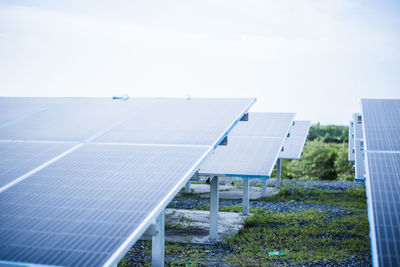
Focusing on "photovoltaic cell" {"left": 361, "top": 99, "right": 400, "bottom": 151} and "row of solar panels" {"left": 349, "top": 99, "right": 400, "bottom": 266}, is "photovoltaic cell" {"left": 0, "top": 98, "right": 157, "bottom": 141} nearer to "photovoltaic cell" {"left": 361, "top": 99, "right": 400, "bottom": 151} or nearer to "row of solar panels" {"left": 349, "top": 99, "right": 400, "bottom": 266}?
"row of solar panels" {"left": 349, "top": 99, "right": 400, "bottom": 266}

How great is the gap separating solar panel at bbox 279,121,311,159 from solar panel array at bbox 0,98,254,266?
16353 millimetres

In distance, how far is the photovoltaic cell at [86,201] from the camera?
425 cm

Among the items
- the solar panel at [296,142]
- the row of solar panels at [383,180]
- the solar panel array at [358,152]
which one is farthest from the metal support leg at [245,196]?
the row of solar panels at [383,180]

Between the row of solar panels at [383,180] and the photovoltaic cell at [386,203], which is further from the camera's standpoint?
the row of solar panels at [383,180]

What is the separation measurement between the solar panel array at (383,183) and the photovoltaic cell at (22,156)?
5501 millimetres

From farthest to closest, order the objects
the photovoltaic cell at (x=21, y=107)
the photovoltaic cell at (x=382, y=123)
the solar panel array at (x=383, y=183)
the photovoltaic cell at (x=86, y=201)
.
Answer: the photovoltaic cell at (x=21, y=107)
the photovoltaic cell at (x=382, y=123)
the solar panel array at (x=383, y=183)
the photovoltaic cell at (x=86, y=201)

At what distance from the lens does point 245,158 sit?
16.5 m

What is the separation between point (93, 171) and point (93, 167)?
19 centimetres

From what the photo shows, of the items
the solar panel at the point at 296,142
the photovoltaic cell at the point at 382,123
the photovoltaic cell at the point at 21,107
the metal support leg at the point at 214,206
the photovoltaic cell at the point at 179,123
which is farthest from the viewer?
the solar panel at the point at 296,142

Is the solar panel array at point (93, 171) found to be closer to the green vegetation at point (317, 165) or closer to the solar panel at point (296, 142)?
the solar panel at point (296, 142)

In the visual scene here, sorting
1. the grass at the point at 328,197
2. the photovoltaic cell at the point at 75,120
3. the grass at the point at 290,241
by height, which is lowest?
the grass at the point at 290,241

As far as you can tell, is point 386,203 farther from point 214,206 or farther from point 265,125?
point 265,125

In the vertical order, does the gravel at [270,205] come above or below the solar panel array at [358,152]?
below

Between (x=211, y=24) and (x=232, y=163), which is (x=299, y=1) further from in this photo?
(x=232, y=163)
